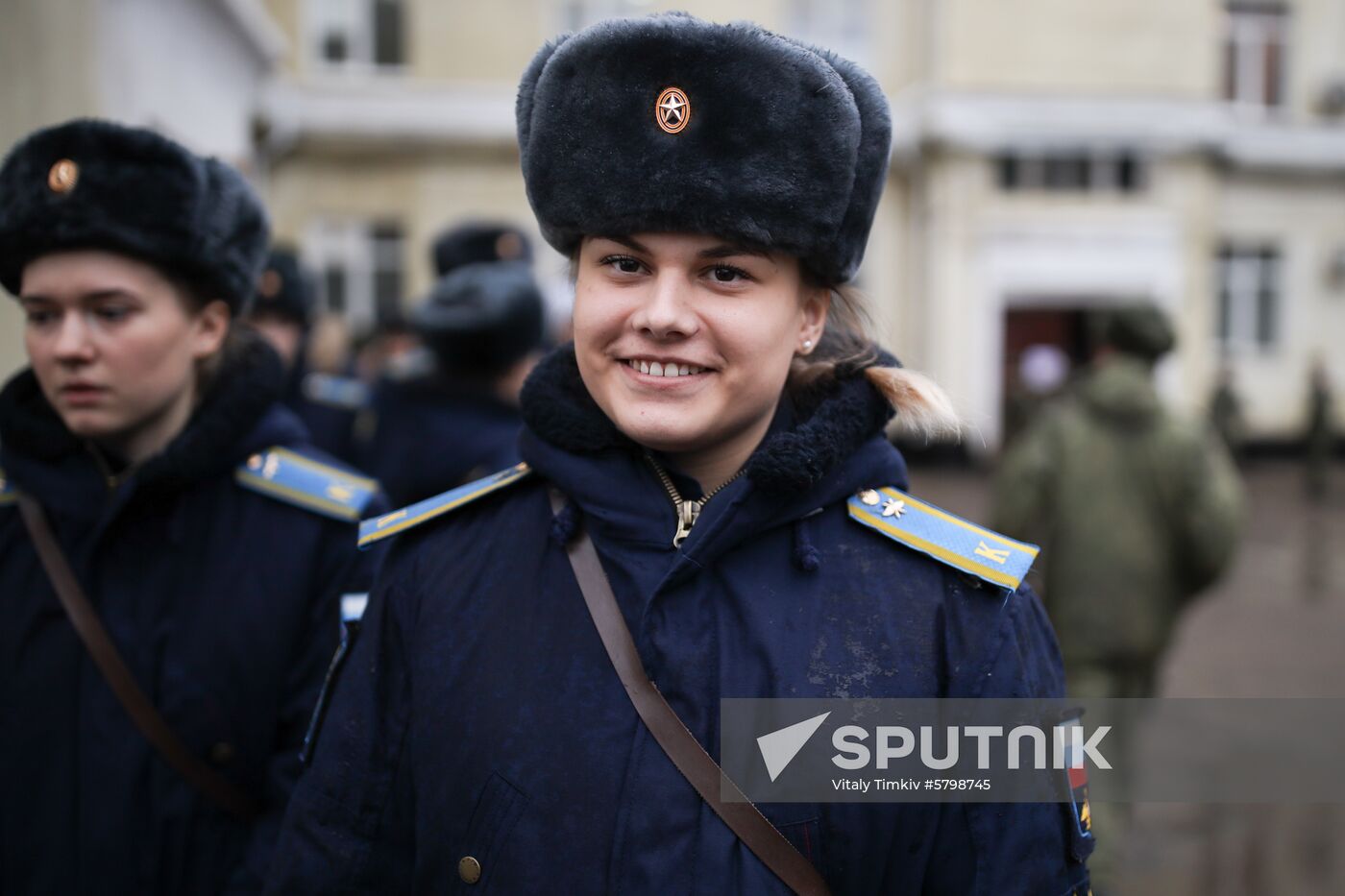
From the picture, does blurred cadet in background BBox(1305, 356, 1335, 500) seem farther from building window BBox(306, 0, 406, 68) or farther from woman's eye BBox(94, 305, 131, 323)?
woman's eye BBox(94, 305, 131, 323)

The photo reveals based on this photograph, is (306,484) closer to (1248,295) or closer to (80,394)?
(80,394)

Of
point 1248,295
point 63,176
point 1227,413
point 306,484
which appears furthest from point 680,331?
point 1248,295

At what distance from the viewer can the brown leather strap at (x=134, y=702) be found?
82.4 inches

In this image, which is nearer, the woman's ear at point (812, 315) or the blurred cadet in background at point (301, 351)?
the woman's ear at point (812, 315)

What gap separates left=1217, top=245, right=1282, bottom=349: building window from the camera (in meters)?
19.5

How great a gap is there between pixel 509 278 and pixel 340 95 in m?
13.1

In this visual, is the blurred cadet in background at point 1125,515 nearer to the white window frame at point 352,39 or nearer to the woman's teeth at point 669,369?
the woman's teeth at point 669,369

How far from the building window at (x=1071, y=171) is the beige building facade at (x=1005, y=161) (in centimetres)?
3

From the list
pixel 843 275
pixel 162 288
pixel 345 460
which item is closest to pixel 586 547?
pixel 843 275

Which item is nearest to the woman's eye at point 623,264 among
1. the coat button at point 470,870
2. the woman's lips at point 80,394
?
the coat button at point 470,870

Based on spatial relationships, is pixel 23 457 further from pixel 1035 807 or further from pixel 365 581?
pixel 1035 807

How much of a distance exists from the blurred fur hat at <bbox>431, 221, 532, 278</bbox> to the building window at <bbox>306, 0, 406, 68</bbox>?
12.5 m

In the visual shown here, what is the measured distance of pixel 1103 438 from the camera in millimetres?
4531

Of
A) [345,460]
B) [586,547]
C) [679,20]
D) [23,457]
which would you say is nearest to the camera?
[679,20]
